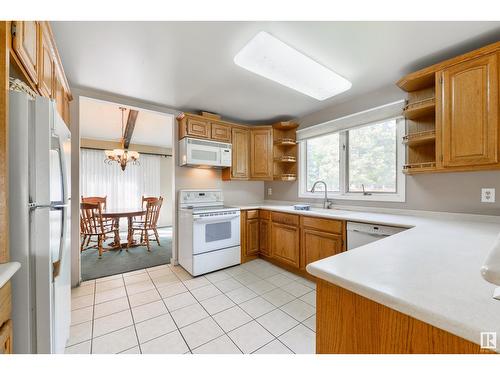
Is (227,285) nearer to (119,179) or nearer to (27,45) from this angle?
(27,45)

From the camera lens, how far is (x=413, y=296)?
1.89 ft

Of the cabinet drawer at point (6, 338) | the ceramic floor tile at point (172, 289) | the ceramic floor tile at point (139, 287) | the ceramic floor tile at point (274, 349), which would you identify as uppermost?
the cabinet drawer at point (6, 338)

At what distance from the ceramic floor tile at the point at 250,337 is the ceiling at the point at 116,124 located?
2798 millimetres

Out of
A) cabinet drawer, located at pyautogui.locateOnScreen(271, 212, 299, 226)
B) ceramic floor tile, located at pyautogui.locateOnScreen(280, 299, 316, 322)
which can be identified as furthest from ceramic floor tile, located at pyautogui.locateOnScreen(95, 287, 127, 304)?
cabinet drawer, located at pyautogui.locateOnScreen(271, 212, 299, 226)

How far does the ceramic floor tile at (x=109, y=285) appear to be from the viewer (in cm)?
238

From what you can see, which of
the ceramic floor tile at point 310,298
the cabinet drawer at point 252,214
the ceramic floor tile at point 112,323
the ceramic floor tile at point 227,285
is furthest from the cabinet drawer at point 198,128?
the ceramic floor tile at point 310,298

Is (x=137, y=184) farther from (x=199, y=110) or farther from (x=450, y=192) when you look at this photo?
(x=450, y=192)

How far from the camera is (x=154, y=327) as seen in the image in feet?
5.65

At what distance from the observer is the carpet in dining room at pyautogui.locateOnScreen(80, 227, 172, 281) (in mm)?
2863

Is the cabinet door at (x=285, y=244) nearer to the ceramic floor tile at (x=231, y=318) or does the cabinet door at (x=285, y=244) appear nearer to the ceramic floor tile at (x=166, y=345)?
the ceramic floor tile at (x=231, y=318)

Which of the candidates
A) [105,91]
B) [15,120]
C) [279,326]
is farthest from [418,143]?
[105,91]

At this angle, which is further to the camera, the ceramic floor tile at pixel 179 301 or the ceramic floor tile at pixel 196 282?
the ceramic floor tile at pixel 196 282
